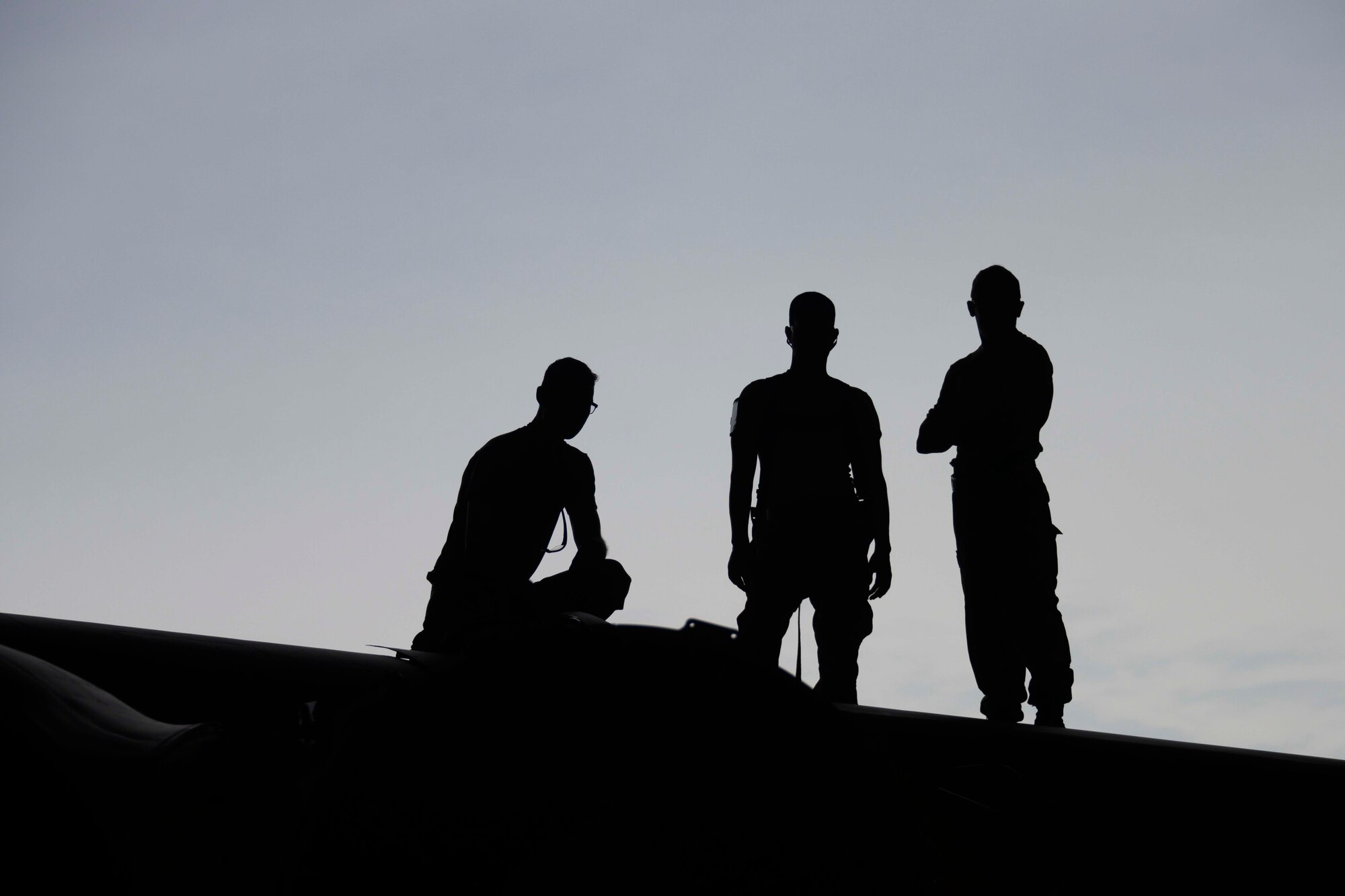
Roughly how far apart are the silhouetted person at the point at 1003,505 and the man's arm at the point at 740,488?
72 centimetres

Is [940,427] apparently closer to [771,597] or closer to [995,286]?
[995,286]

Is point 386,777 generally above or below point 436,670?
below

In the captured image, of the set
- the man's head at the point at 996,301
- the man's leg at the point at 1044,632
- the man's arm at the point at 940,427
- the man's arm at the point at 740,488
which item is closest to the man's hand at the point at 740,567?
the man's arm at the point at 740,488

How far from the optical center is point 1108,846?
278 centimetres

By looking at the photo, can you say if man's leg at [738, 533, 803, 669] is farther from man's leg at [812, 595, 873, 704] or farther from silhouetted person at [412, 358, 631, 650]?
silhouetted person at [412, 358, 631, 650]

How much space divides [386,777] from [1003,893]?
4.81 feet

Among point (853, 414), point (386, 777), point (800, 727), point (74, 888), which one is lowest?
point (74, 888)

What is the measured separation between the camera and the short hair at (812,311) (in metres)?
4.92

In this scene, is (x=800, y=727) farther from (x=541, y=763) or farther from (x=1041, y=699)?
(x=1041, y=699)

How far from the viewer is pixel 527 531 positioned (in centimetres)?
461

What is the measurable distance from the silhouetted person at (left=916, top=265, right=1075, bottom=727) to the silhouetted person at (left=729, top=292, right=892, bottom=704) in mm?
323

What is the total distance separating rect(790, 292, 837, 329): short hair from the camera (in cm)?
492

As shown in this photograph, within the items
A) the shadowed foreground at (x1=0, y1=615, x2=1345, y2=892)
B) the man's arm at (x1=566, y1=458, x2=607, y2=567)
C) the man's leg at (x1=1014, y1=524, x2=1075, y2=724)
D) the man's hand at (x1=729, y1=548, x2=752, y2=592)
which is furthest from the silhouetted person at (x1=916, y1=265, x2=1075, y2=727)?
the shadowed foreground at (x1=0, y1=615, x2=1345, y2=892)

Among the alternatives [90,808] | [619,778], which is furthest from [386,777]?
[90,808]
